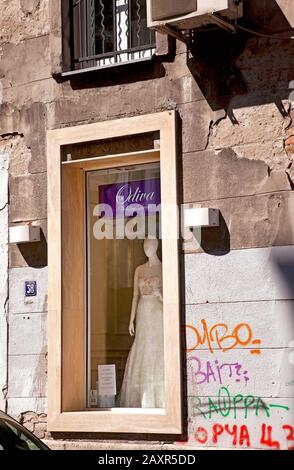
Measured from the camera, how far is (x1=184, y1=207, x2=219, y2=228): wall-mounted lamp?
9.62m

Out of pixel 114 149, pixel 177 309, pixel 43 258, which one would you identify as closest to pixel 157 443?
pixel 177 309

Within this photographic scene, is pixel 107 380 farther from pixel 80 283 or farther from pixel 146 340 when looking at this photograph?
pixel 80 283

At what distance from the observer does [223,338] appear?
9.53 m

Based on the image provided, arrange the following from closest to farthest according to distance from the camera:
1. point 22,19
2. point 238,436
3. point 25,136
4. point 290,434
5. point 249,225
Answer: point 290,434, point 238,436, point 249,225, point 25,136, point 22,19

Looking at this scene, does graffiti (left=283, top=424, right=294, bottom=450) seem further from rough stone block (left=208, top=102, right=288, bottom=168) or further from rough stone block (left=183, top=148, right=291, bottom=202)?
rough stone block (left=208, top=102, right=288, bottom=168)

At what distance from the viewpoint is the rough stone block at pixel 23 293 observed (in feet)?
35.1

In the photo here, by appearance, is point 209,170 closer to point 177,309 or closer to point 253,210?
point 253,210

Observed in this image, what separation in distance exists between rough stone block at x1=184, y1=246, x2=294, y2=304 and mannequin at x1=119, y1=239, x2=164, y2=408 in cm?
63

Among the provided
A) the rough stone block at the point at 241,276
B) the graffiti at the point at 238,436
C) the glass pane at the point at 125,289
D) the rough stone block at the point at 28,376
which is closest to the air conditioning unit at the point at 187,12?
the glass pane at the point at 125,289

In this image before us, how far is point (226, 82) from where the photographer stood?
32.1 feet

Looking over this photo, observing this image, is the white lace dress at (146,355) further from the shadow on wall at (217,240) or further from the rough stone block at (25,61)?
the rough stone block at (25,61)

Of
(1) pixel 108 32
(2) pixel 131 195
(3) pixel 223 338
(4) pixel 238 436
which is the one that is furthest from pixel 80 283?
(1) pixel 108 32

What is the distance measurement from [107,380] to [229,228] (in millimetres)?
2210

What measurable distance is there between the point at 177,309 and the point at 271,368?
1138 mm
